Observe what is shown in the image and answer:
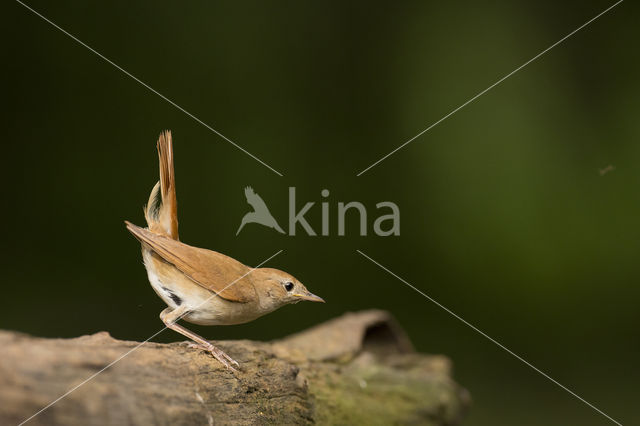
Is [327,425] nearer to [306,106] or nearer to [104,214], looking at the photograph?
[104,214]

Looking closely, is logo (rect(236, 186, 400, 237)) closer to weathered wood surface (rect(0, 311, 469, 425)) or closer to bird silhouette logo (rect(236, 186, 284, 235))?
bird silhouette logo (rect(236, 186, 284, 235))

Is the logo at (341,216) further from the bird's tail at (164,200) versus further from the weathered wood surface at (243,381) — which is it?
the bird's tail at (164,200)

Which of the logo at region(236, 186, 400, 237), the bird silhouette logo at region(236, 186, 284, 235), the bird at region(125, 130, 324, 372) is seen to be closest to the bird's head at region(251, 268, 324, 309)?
the bird at region(125, 130, 324, 372)

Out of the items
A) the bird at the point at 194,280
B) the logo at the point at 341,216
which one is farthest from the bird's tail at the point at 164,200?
the logo at the point at 341,216

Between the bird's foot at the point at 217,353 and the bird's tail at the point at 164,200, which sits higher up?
the bird's tail at the point at 164,200

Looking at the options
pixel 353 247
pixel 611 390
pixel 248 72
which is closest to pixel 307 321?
pixel 353 247

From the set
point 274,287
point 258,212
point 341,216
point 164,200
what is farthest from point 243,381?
point 341,216

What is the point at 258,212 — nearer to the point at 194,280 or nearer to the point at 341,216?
the point at 341,216
